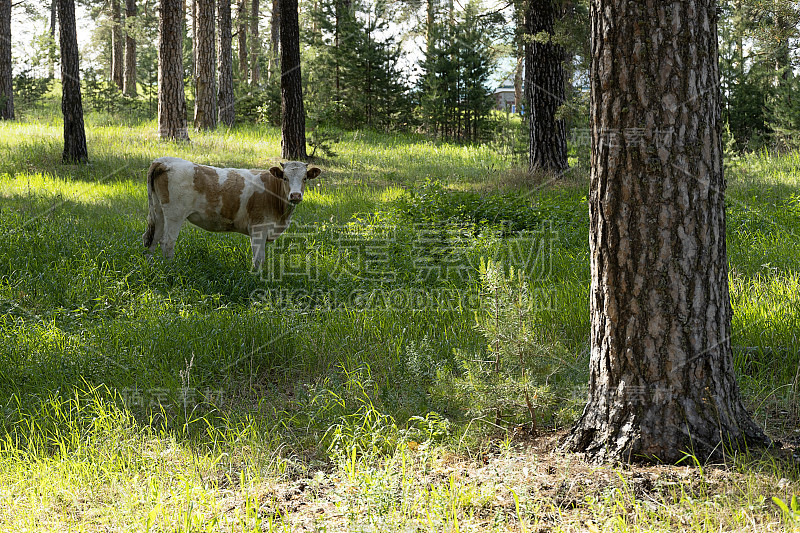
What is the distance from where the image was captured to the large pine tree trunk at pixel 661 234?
3.07 m

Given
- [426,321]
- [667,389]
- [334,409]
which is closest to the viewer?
[667,389]

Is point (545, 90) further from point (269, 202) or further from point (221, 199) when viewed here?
point (221, 199)

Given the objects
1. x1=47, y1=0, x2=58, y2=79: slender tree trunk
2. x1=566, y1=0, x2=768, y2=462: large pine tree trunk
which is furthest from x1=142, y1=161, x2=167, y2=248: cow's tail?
x1=47, y1=0, x2=58, y2=79: slender tree trunk

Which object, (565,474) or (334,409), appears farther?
(334,409)

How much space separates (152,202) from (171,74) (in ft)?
33.4

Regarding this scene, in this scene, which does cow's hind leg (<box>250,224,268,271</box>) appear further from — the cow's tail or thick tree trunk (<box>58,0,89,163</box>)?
thick tree trunk (<box>58,0,89,163</box>)

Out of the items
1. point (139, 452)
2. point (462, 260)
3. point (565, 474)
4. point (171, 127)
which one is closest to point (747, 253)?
point (462, 260)

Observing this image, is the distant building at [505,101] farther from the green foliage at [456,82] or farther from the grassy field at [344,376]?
the grassy field at [344,376]

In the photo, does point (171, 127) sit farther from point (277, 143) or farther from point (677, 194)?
point (677, 194)

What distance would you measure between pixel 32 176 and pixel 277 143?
6.42 meters

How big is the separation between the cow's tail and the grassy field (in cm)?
32

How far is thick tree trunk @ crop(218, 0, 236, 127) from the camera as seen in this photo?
68.4 feet

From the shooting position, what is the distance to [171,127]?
56.0 ft

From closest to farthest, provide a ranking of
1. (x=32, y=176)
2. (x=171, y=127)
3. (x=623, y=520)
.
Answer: (x=623, y=520), (x=32, y=176), (x=171, y=127)
